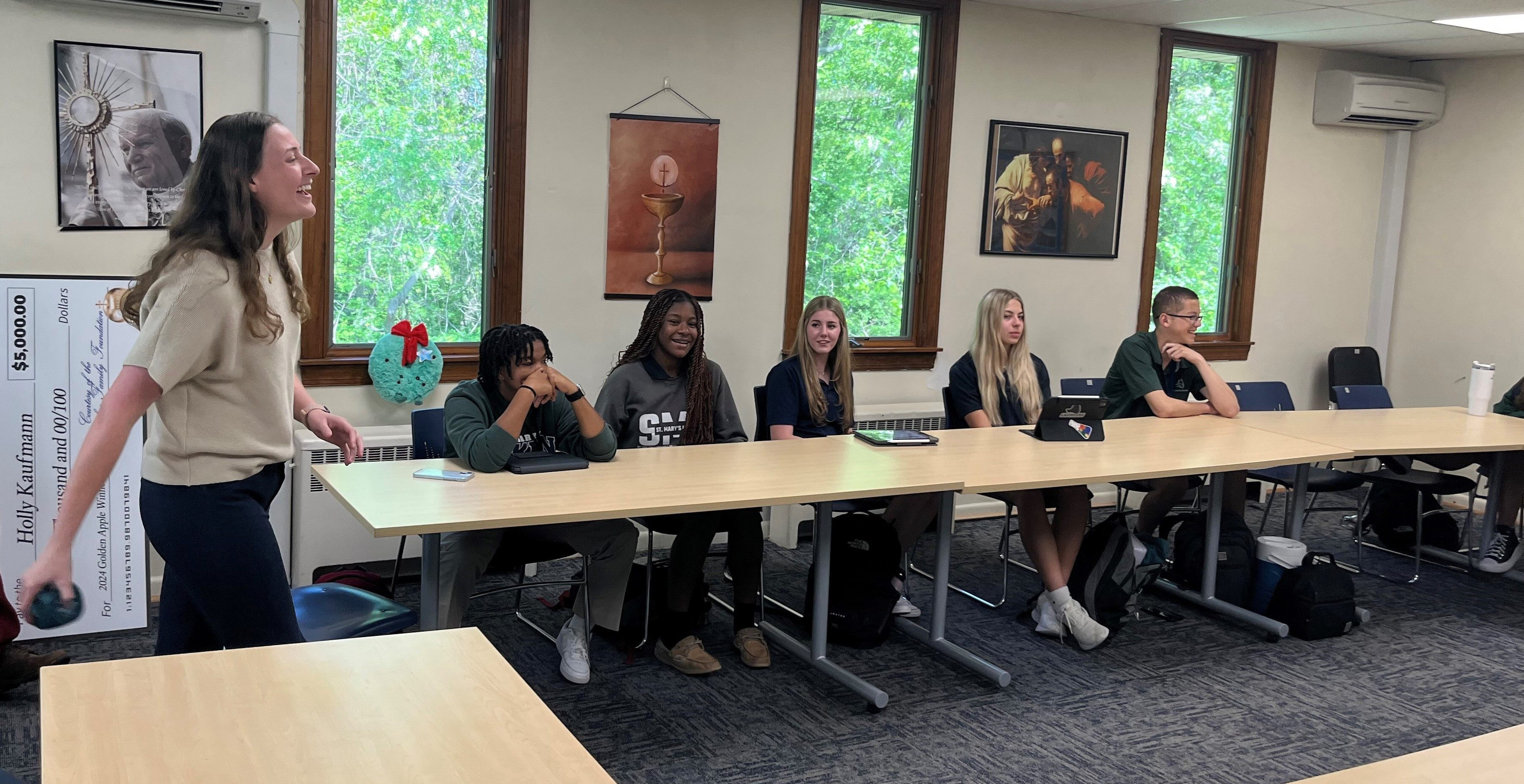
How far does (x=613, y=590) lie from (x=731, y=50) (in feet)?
8.27

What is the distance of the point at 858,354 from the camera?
5.46m

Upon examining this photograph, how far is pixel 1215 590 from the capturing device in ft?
14.5

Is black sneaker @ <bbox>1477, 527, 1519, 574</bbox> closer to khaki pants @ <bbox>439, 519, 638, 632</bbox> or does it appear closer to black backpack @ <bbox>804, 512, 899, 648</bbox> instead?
black backpack @ <bbox>804, 512, 899, 648</bbox>

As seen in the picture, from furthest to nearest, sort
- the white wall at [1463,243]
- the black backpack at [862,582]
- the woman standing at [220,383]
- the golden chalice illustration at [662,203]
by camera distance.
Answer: the white wall at [1463,243] → the golden chalice illustration at [662,203] → the black backpack at [862,582] → the woman standing at [220,383]

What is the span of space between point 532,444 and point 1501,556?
13.7 feet

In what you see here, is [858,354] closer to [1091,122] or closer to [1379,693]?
[1091,122]

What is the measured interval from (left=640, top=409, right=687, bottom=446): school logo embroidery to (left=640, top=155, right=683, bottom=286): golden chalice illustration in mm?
1121

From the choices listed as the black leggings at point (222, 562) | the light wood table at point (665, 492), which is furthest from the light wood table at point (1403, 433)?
the black leggings at point (222, 562)

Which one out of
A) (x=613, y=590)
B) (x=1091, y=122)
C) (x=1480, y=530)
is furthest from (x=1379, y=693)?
(x=1091, y=122)

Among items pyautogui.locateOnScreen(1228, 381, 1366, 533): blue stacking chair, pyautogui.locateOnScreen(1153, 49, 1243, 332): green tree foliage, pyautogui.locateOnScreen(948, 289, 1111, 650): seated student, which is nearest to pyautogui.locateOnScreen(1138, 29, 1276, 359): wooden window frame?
pyautogui.locateOnScreen(1153, 49, 1243, 332): green tree foliage

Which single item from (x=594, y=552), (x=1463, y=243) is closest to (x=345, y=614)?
(x=594, y=552)

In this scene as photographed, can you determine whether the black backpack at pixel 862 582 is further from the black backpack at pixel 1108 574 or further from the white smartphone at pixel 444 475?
the white smartphone at pixel 444 475

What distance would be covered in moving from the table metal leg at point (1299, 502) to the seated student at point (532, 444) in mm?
2623

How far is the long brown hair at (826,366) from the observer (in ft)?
14.1
